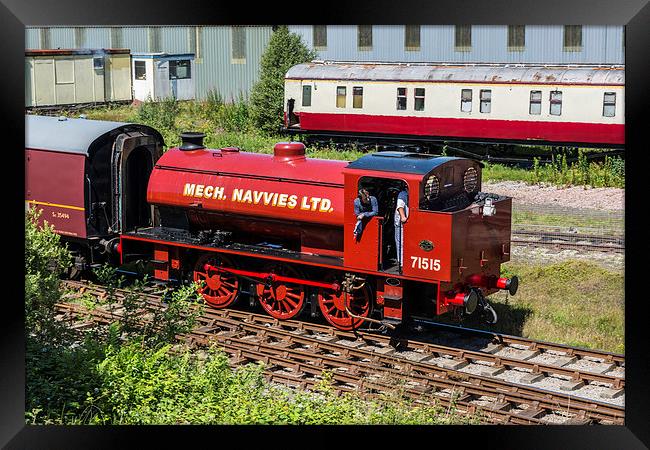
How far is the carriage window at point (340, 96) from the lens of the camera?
→ 2983cm

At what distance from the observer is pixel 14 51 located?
817 centimetres

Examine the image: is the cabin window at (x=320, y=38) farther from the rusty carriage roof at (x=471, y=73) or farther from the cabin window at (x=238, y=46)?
the cabin window at (x=238, y=46)

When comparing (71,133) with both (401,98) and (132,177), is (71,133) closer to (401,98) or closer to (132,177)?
(132,177)

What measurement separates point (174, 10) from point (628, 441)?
5369 mm

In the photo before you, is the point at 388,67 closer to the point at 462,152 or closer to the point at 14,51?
the point at 462,152

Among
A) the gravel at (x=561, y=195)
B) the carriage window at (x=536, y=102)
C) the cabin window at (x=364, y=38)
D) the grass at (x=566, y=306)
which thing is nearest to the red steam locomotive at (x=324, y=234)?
the grass at (x=566, y=306)

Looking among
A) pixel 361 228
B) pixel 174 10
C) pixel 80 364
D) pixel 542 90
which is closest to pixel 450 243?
pixel 361 228

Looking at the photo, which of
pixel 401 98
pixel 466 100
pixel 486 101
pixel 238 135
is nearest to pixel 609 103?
pixel 486 101

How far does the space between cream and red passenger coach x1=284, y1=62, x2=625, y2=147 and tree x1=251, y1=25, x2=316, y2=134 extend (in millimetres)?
1334

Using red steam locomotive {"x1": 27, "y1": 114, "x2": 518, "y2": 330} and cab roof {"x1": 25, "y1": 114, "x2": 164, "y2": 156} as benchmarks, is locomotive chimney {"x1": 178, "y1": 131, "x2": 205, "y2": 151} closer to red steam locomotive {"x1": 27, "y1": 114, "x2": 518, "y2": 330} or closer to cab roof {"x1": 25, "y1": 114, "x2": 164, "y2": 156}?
red steam locomotive {"x1": 27, "y1": 114, "x2": 518, "y2": 330}

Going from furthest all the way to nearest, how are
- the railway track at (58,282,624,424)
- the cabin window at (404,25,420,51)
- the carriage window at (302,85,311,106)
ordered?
the carriage window at (302,85,311,106), the cabin window at (404,25,420,51), the railway track at (58,282,624,424)

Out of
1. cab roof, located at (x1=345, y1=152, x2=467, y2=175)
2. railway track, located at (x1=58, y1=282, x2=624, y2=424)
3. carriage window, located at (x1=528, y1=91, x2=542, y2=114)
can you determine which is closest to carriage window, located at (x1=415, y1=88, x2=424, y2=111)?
carriage window, located at (x1=528, y1=91, x2=542, y2=114)

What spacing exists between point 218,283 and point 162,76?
51.8 feet

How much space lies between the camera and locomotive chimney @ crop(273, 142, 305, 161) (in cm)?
1609
